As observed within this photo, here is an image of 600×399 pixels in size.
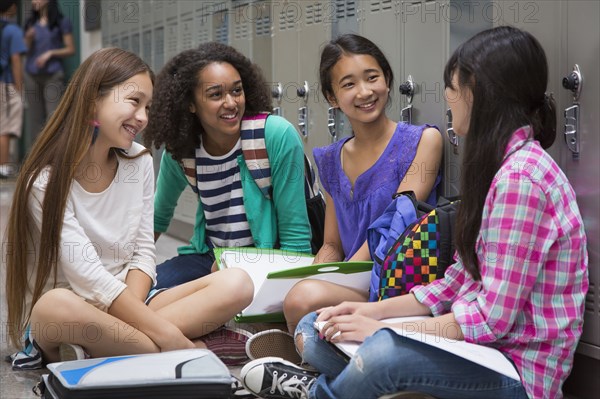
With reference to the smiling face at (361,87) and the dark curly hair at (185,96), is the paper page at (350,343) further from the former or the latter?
the dark curly hair at (185,96)

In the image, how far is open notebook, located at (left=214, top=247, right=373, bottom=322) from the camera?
253 cm

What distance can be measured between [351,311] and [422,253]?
0.97 feet

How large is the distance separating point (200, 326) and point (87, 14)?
6.52m

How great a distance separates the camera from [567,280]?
1963 millimetres

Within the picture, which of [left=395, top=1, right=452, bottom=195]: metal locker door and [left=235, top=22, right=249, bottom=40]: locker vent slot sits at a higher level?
[left=235, top=22, right=249, bottom=40]: locker vent slot

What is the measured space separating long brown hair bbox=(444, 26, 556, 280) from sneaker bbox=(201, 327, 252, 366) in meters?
0.95

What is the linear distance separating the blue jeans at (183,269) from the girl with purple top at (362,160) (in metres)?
0.53

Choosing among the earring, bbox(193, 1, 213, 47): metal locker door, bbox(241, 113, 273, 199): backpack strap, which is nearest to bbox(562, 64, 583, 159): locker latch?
bbox(241, 113, 273, 199): backpack strap

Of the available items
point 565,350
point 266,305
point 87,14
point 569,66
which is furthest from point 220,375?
point 87,14

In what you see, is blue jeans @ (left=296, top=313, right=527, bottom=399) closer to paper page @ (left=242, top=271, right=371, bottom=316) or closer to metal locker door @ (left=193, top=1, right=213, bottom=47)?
paper page @ (left=242, top=271, right=371, bottom=316)

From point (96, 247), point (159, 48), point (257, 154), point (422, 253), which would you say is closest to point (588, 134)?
point (422, 253)

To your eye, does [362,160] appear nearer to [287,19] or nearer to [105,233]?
[105,233]

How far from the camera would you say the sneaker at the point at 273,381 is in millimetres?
2324

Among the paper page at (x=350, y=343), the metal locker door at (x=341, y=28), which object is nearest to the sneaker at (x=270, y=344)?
the paper page at (x=350, y=343)
